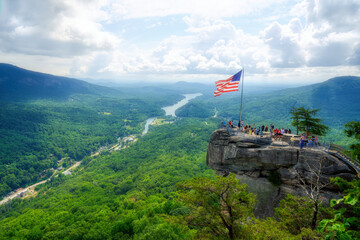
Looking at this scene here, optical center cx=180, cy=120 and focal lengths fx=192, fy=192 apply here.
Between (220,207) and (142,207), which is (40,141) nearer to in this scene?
(142,207)

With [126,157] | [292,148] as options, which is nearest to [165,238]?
[292,148]

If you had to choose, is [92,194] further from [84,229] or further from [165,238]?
[165,238]

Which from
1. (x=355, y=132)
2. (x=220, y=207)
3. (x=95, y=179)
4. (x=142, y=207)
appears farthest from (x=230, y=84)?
(x=95, y=179)

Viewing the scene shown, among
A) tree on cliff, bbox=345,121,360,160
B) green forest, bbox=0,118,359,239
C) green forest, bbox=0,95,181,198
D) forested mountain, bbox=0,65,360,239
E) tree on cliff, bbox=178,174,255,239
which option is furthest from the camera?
green forest, bbox=0,95,181,198

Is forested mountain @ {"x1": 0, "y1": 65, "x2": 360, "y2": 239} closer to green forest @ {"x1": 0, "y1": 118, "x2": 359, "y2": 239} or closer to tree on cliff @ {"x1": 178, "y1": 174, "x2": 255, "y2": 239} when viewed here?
green forest @ {"x1": 0, "y1": 118, "x2": 359, "y2": 239}

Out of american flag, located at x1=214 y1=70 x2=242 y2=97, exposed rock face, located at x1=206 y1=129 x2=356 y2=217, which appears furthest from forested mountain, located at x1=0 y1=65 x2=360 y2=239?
american flag, located at x1=214 y1=70 x2=242 y2=97
